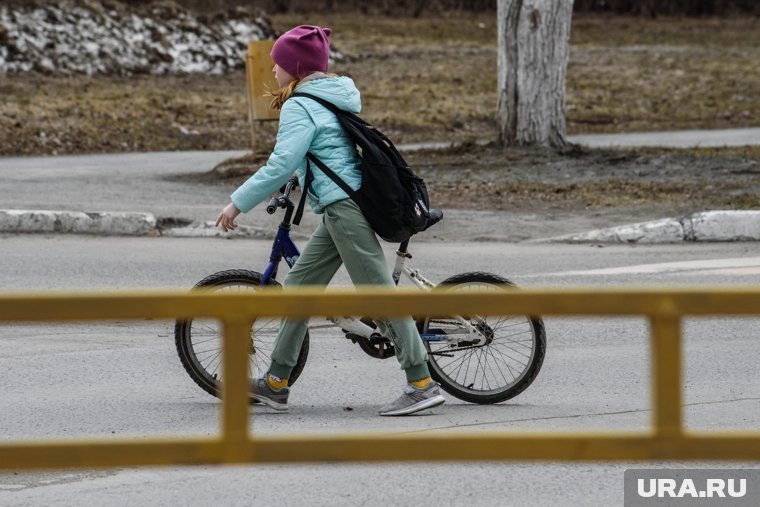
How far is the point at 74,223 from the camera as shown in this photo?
1220 cm

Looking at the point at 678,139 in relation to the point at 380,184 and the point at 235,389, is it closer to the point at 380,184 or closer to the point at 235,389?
the point at 380,184

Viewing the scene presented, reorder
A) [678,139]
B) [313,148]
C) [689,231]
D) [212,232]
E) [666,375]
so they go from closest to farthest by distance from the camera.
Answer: [666,375] < [313,148] < [689,231] < [212,232] < [678,139]

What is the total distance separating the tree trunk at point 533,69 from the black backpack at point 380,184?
418 inches

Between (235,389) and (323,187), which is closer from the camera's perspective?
(235,389)

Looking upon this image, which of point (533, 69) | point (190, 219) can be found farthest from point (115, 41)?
point (190, 219)

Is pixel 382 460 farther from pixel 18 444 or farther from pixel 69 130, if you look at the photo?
pixel 69 130

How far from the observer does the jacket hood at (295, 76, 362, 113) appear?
6.16 metres

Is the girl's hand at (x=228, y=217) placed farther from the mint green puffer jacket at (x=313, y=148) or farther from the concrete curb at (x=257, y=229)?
the concrete curb at (x=257, y=229)

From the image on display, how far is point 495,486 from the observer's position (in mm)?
5137

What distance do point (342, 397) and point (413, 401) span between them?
49 cm

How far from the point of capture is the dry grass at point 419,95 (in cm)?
2084

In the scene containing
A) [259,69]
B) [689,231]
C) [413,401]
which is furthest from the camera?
[259,69]

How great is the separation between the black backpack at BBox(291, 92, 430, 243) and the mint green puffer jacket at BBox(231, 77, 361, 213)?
28mm

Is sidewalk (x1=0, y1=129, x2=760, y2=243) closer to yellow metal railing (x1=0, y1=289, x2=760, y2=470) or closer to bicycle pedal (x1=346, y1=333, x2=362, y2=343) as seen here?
bicycle pedal (x1=346, y1=333, x2=362, y2=343)
